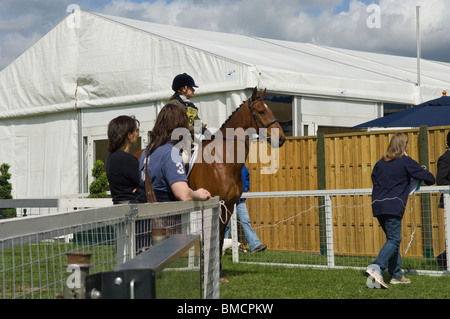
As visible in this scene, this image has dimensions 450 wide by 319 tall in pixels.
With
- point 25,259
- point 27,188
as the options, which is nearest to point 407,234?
point 25,259

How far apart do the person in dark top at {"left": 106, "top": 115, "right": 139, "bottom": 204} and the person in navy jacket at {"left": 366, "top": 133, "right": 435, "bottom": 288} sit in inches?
128

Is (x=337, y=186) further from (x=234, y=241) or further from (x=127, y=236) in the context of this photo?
(x=127, y=236)

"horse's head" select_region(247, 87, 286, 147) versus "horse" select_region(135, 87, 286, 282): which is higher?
"horse's head" select_region(247, 87, 286, 147)

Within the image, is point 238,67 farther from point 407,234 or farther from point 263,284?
point 263,284

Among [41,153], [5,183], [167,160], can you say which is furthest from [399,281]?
[41,153]

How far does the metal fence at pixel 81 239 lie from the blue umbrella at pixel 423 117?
25.4ft

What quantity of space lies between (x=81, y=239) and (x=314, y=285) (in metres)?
5.43

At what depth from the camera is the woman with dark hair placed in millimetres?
4789

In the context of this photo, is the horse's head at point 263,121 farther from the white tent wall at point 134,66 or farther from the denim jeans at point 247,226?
the white tent wall at point 134,66

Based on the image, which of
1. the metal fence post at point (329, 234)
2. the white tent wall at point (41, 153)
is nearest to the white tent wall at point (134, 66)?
the white tent wall at point (41, 153)

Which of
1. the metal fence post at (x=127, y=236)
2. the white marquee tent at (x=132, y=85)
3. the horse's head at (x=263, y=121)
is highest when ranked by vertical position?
the white marquee tent at (x=132, y=85)

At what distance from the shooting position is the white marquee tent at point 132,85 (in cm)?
1367

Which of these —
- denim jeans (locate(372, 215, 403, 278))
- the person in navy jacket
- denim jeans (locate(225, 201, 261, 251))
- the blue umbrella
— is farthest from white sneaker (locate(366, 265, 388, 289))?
the blue umbrella

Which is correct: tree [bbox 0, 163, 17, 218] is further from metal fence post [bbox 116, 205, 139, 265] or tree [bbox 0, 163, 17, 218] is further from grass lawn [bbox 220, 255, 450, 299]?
metal fence post [bbox 116, 205, 139, 265]
